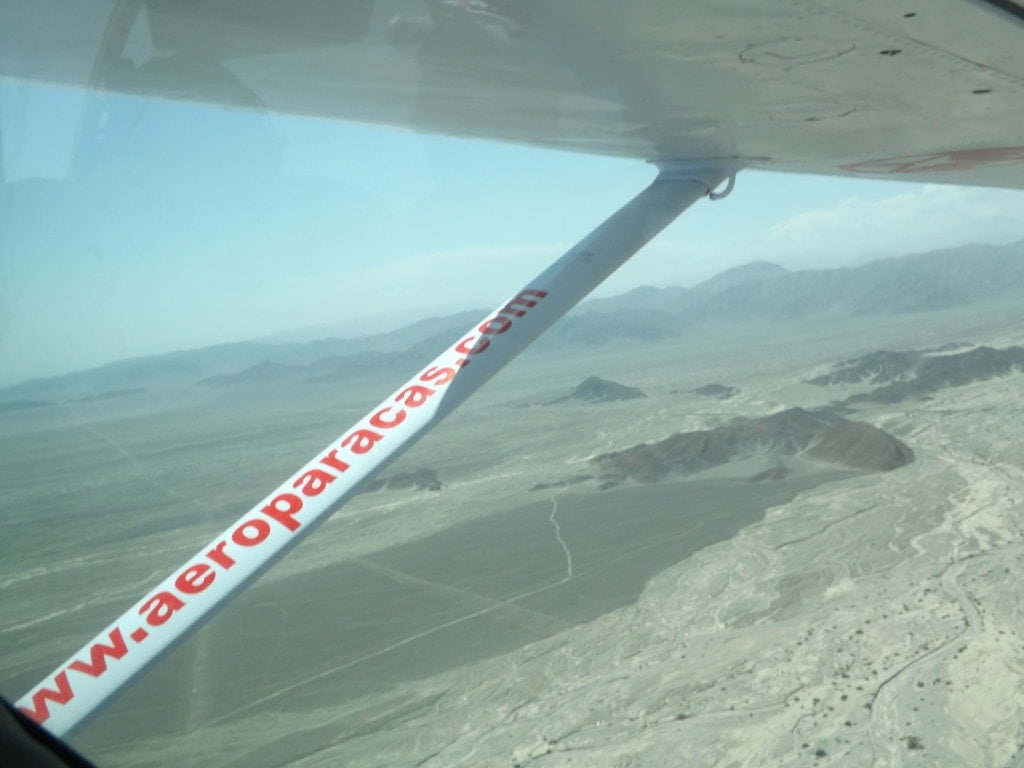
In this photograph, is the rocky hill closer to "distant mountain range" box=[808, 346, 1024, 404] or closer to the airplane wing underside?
"distant mountain range" box=[808, 346, 1024, 404]

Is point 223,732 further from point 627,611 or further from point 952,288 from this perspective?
point 952,288

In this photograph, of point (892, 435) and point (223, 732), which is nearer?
point (223, 732)

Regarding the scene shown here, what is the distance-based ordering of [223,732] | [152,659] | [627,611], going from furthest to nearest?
[627,611], [223,732], [152,659]

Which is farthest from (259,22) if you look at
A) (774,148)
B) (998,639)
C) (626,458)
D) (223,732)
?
(626,458)

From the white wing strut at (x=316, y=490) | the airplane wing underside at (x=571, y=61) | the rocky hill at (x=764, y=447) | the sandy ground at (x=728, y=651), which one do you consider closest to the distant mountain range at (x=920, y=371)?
the rocky hill at (x=764, y=447)

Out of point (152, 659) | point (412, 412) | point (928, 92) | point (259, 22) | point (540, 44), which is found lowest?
point (152, 659)

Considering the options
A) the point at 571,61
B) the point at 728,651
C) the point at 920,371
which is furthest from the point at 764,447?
the point at 571,61

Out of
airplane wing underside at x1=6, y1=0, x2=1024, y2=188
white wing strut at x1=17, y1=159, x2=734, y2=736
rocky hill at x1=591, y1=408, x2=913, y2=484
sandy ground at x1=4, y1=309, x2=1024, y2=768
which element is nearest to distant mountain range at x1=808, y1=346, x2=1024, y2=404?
rocky hill at x1=591, y1=408, x2=913, y2=484
